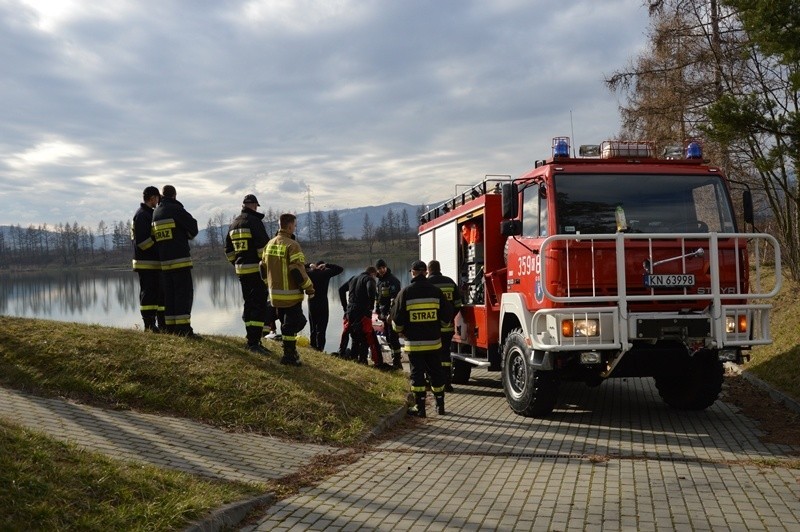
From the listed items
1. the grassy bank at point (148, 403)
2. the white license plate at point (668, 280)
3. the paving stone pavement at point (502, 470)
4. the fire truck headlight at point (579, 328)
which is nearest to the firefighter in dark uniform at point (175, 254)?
the grassy bank at point (148, 403)

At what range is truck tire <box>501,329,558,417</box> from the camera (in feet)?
28.1

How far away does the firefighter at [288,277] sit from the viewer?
893 centimetres

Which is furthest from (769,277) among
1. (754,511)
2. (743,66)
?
(754,511)

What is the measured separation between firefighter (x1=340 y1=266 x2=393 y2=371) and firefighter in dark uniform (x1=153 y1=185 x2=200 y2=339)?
13.6 ft

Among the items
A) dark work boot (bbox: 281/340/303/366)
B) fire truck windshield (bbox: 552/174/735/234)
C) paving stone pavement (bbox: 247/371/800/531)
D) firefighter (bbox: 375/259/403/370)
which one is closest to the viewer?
paving stone pavement (bbox: 247/371/800/531)

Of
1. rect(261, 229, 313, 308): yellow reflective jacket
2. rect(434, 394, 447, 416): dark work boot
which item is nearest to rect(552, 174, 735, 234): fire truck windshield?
rect(434, 394, 447, 416): dark work boot

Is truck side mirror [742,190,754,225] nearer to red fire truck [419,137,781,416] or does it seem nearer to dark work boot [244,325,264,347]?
red fire truck [419,137,781,416]

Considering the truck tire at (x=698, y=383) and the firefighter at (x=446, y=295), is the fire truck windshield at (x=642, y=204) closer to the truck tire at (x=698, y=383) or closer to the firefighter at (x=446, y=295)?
the truck tire at (x=698, y=383)

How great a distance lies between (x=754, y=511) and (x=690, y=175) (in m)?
4.85

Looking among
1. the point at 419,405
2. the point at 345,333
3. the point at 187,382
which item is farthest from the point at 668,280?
the point at 345,333

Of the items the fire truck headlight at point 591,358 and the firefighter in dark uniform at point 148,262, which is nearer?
the fire truck headlight at point 591,358

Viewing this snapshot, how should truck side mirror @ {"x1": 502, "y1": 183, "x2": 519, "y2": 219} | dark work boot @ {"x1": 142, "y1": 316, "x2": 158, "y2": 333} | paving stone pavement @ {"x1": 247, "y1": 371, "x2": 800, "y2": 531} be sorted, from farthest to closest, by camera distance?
dark work boot @ {"x1": 142, "y1": 316, "x2": 158, "y2": 333} < truck side mirror @ {"x1": 502, "y1": 183, "x2": 519, "y2": 219} < paving stone pavement @ {"x1": 247, "y1": 371, "x2": 800, "y2": 531}

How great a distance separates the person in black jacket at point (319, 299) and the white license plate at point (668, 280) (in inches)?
274

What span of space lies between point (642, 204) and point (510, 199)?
155 cm
